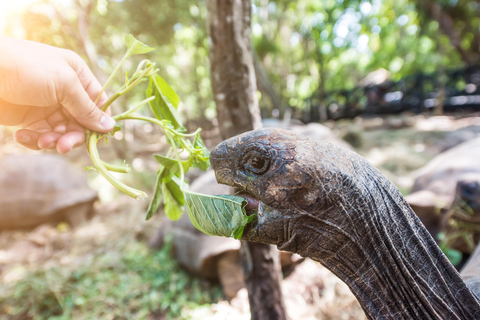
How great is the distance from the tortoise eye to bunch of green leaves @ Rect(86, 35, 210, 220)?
0.69 ft

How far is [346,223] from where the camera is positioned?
2.41ft

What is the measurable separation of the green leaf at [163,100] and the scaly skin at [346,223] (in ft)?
0.97

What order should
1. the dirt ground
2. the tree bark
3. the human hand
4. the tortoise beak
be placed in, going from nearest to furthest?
the human hand → the tortoise beak → the tree bark → the dirt ground

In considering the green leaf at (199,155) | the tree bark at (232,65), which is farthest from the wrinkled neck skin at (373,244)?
the tree bark at (232,65)

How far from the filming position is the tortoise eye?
2.41 ft

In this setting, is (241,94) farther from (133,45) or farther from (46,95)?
(46,95)

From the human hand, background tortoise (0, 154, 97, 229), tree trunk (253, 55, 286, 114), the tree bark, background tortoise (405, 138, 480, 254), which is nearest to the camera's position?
the human hand

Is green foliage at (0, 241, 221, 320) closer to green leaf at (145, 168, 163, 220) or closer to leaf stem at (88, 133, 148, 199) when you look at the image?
green leaf at (145, 168, 163, 220)

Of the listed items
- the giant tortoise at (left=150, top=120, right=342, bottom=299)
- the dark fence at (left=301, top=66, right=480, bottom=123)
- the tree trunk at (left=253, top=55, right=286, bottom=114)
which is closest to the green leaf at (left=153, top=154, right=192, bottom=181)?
the giant tortoise at (left=150, top=120, right=342, bottom=299)

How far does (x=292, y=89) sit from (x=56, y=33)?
9415 mm

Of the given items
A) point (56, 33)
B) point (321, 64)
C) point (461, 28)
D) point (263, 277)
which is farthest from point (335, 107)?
point (263, 277)

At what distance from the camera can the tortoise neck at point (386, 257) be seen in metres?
0.74

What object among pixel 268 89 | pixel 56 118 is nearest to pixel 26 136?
pixel 56 118

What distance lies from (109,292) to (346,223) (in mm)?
2209
